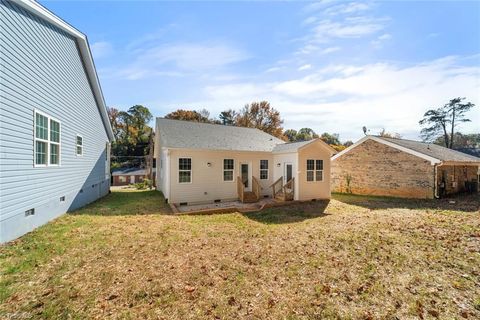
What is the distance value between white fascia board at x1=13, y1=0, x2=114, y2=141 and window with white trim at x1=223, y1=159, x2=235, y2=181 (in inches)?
313

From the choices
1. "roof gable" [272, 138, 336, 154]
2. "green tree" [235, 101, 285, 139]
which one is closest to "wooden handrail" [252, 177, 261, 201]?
"roof gable" [272, 138, 336, 154]

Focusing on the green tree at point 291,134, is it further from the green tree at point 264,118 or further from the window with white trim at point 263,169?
the window with white trim at point 263,169

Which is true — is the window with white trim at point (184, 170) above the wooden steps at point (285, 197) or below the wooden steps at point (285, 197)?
above

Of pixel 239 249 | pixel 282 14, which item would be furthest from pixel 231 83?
pixel 239 249

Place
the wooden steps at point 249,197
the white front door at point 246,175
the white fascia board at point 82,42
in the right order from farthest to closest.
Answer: the white front door at point 246,175, the wooden steps at point 249,197, the white fascia board at point 82,42

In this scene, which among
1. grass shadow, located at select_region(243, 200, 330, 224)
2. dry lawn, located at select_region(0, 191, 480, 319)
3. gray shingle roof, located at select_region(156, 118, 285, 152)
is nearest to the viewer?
dry lawn, located at select_region(0, 191, 480, 319)

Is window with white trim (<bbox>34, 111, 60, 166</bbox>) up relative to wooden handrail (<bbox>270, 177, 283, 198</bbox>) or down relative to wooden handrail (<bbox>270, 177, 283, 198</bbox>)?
up

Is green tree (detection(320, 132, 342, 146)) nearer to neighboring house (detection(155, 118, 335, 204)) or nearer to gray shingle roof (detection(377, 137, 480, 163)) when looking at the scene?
gray shingle roof (detection(377, 137, 480, 163))

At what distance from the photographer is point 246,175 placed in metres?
13.0

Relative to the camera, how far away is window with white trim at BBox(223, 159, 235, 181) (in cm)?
1229

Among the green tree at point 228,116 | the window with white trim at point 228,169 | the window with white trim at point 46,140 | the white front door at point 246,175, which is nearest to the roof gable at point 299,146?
the white front door at point 246,175

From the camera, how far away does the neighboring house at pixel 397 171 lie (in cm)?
1420

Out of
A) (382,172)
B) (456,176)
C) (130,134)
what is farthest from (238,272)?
(130,134)

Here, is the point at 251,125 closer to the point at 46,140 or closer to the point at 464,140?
the point at 46,140
